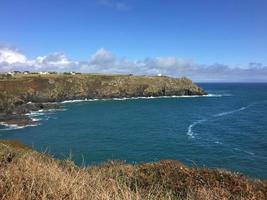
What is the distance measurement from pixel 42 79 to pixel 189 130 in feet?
297

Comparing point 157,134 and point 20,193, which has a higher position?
point 20,193

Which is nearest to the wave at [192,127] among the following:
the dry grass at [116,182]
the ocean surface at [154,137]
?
the ocean surface at [154,137]

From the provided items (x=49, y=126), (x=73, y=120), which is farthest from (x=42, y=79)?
(x=49, y=126)

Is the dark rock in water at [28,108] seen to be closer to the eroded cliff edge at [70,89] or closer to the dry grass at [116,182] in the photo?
the eroded cliff edge at [70,89]

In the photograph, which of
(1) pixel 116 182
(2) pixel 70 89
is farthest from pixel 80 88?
(1) pixel 116 182

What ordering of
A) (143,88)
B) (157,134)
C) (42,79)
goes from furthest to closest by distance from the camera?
(143,88), (42,79), (157,134)

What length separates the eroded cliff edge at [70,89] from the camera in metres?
111

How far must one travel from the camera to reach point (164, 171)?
1369cm

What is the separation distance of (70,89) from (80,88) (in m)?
4.90

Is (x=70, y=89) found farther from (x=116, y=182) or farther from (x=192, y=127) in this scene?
(x=116, y=182)

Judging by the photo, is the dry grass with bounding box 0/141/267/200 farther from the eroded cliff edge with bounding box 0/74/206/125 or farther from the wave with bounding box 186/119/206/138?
the eroded cliff edge with bounding box 0/74/206/125

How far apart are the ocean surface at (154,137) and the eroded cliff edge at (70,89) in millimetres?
11729

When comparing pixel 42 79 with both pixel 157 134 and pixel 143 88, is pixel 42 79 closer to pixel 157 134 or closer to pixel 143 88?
pixel 143 88

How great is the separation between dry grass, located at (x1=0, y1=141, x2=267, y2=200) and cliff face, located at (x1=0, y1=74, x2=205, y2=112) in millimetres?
93936
